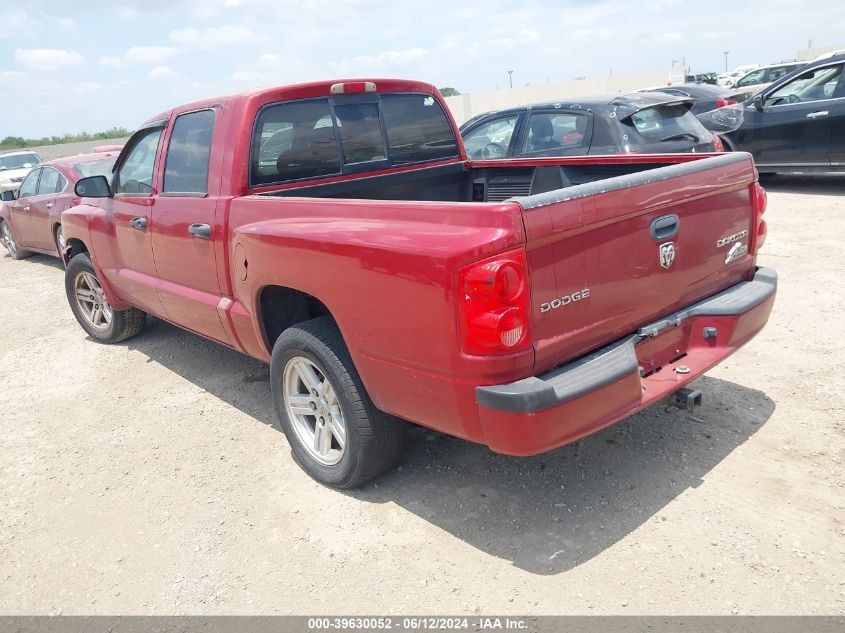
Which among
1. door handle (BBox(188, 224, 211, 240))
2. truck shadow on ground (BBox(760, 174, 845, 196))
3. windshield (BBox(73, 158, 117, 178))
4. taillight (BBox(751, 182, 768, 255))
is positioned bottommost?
truck shadow on ground (BBox(760, 174, 845, 196))

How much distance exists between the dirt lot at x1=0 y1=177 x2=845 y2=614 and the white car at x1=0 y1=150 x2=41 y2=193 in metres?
16.5

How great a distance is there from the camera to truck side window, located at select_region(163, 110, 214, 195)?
410 cm

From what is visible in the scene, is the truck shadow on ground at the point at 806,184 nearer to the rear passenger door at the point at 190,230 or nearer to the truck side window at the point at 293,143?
the truck side window at the point at 293,143

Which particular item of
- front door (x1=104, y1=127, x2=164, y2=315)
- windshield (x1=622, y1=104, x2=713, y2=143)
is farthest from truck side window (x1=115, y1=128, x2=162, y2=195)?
windshield (x1=622, y1=104, x2=713, y2=143)

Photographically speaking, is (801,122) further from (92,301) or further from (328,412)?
(92,301)

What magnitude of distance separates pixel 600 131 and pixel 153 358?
4.85 meters

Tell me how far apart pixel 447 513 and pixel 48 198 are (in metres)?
8.28

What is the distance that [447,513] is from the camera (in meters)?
3.25

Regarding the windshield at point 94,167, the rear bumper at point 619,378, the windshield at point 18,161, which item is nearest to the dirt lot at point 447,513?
the rear bumper at point 619,378

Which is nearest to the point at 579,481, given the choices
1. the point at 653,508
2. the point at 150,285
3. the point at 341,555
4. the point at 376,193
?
the point at 653,508

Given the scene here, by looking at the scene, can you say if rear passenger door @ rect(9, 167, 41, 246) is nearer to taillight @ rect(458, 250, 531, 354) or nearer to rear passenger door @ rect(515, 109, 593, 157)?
rear passenger door @ rect(515, 109, 593, 157)

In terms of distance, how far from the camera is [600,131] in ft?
23.2

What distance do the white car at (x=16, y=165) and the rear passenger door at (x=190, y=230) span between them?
1674 centimetres

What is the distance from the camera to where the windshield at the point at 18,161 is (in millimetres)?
19766
